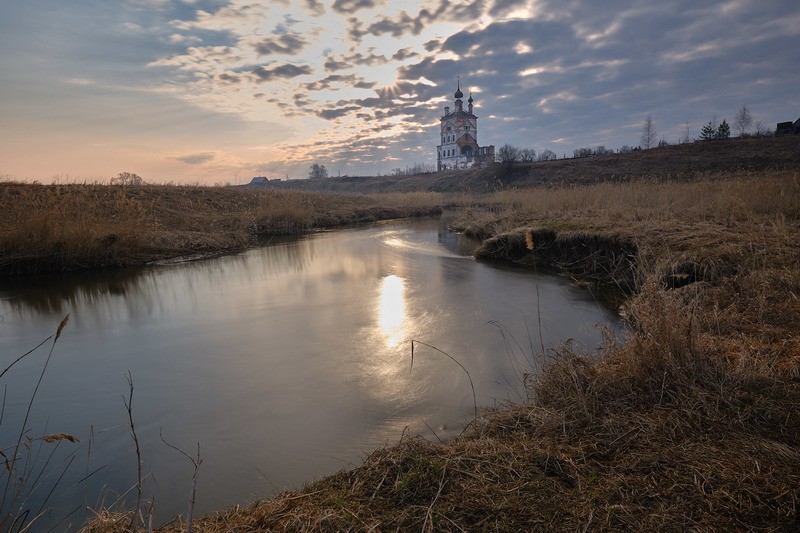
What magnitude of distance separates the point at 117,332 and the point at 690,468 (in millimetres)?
7321

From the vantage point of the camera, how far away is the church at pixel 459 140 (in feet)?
283

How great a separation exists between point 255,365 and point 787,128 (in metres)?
54.9

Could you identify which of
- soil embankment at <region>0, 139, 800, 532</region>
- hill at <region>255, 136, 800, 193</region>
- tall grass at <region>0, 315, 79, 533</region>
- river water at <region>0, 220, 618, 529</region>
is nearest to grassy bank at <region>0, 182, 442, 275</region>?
river water at <region>0, 220, 618, 529</region>

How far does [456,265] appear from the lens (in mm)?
10977

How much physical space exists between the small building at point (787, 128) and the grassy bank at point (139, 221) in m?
38.2

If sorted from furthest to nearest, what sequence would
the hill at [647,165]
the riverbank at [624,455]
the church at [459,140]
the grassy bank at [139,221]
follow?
the church at [459,140], the hill at [647,165], the grassy bank at [139,221], the riverbank at [624,455]

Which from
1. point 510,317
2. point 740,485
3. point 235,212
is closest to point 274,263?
point 510,317

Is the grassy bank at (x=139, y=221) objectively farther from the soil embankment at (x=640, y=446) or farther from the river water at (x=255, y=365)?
the soil embankment at (x=640, y=446)

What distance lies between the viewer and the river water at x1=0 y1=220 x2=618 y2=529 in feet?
10.4

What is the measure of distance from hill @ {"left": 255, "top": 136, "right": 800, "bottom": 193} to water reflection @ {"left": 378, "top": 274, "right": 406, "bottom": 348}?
70.5 ft

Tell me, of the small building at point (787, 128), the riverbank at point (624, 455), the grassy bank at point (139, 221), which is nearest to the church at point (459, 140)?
the small building at point (787, 128)

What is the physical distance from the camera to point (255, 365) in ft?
16.8

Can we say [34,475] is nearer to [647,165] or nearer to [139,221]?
[139,221]

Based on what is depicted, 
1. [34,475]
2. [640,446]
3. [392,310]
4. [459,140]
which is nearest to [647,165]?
[392,310]
